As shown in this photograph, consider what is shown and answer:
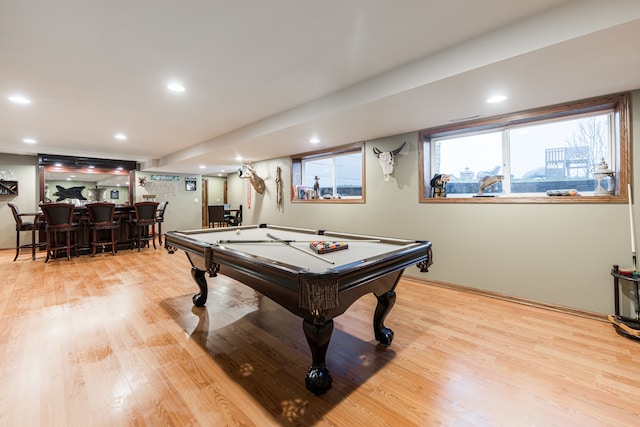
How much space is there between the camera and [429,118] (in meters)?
3.36

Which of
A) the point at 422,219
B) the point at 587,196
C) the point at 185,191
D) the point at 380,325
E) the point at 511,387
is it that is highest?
the point at 185,191

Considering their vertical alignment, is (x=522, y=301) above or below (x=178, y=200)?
below

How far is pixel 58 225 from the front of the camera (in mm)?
5082

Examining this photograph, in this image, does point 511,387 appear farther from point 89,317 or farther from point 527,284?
point 89,317

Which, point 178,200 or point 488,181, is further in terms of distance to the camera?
point 178,200

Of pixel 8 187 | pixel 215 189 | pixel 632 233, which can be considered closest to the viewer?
pixel 632 233

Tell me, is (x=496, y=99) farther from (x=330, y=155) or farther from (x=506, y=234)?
(x=330, y=155)

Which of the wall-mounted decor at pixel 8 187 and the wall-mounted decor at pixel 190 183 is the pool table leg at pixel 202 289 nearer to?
the wall-mounted decor at pixel 8 187

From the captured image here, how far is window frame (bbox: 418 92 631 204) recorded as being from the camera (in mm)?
2598

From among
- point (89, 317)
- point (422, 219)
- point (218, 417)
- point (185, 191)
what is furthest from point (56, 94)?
point (185, 191)

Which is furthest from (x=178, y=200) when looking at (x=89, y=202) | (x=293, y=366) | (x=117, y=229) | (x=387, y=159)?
(x=293, y=366)

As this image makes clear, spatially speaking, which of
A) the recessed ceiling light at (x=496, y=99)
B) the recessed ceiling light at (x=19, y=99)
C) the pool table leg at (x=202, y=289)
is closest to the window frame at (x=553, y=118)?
the recessed ceiling light at (x=496, y=99)

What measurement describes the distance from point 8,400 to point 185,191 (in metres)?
8.81

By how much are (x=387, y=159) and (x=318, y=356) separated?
10.7 ft
